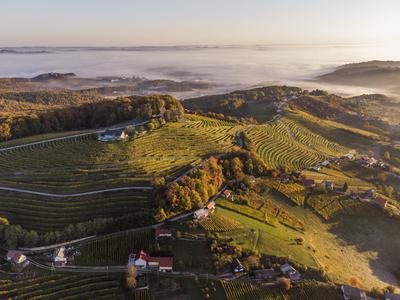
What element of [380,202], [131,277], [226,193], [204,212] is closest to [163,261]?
[131,277]

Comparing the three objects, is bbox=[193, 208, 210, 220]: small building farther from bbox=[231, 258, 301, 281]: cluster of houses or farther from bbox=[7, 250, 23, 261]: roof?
bbox=[7, 250, 23, 261]: roof

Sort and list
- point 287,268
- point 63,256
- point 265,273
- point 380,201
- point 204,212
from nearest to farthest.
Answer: point 265,273 → point 63,256 → point 287,268 → point 204,212 → point 380,201

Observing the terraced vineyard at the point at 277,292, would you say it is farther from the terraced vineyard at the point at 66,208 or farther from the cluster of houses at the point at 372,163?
the cluster of houses at the point at 372,163

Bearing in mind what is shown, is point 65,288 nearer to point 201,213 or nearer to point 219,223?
point 201,213

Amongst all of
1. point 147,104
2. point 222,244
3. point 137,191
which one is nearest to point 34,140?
point 147,104

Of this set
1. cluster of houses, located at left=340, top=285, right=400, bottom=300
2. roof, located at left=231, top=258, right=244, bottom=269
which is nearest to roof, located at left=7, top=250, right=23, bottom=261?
roof, located at left=231, top=258, right=244, bottom=269

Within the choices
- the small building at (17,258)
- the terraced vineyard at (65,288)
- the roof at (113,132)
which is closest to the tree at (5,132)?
the roof at (113,132)
